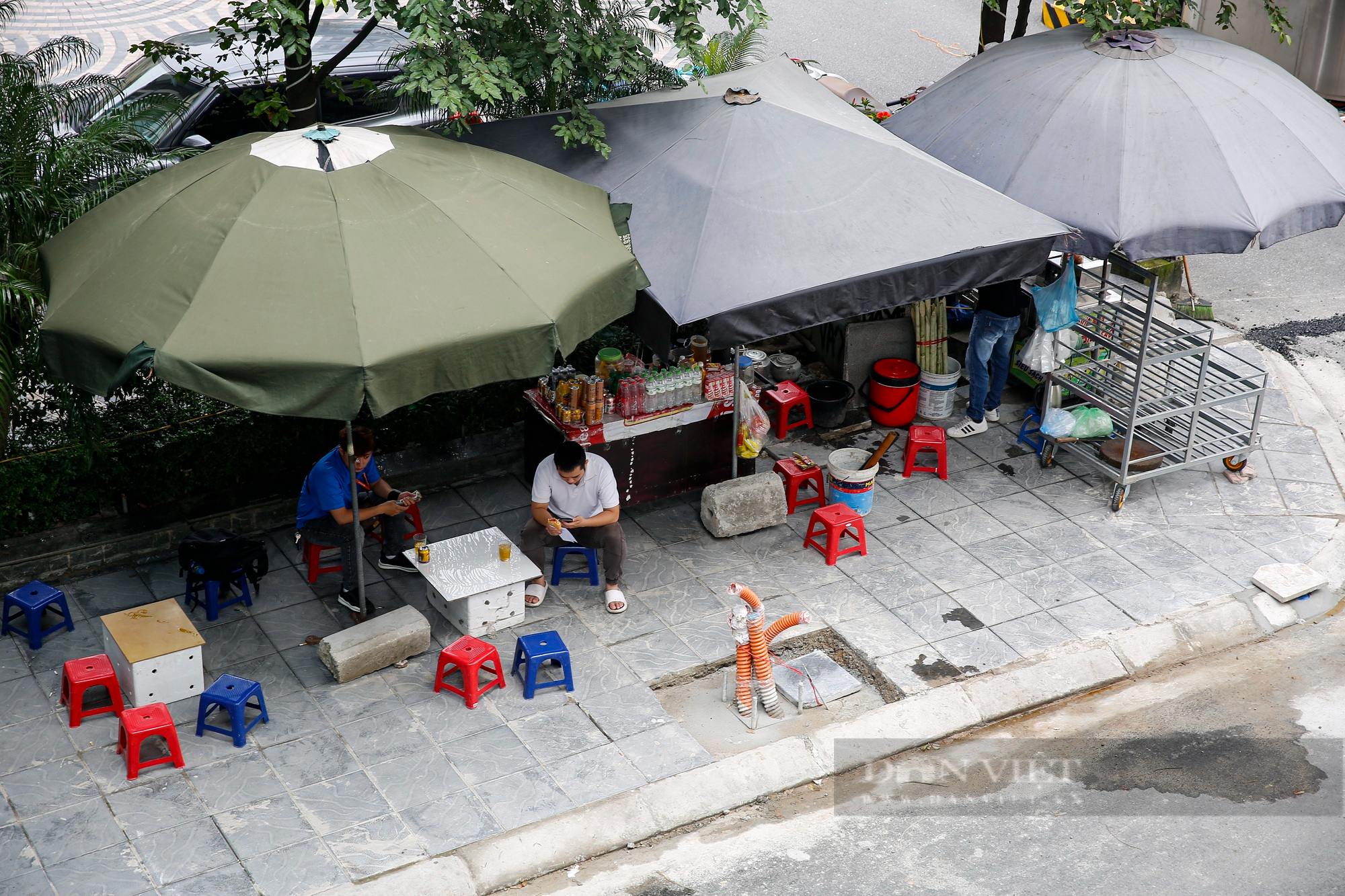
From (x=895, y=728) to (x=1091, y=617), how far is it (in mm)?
1753

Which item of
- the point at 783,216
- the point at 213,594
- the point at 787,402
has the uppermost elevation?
the point at 783,216

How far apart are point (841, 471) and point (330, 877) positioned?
14.6 ft

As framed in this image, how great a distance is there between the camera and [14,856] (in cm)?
608

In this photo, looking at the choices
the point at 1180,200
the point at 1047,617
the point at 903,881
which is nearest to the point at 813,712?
the point at 903,881

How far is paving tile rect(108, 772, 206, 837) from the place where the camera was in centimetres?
631

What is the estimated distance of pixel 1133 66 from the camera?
29.5 ft

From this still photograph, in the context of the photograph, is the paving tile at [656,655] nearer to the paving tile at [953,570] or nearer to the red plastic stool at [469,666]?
the red plastic stool at [469,666]

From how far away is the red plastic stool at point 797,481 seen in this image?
9.06m

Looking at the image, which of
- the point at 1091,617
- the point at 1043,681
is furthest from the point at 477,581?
the point at 1091,617

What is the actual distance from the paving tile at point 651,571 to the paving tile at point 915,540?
1421mm

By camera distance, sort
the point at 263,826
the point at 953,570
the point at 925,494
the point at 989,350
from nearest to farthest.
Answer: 1. the point at 263,826
2. the point at 953,570
3. the point at 925,494
4. the point at 989,350

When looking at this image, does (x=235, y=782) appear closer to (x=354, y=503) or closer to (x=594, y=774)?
(x=354, y=503)

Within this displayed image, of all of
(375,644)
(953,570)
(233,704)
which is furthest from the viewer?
(953,570)

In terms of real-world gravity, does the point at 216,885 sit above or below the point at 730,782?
above
